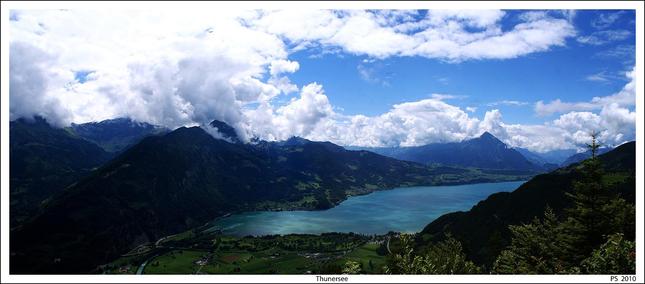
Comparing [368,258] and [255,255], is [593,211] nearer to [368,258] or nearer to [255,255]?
[368,258]

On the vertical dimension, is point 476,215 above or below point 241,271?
above

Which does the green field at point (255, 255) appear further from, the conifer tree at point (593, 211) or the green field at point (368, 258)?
the conifer tree at point (593, 211)

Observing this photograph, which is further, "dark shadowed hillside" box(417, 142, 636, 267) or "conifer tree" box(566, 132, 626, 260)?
"dark shadowed hillside" box(417, 142, 636, 267)

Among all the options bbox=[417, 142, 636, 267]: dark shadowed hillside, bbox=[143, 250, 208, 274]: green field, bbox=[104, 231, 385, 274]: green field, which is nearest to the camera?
bbox=[417, 142, 636, 267]: dark shadowed hillside

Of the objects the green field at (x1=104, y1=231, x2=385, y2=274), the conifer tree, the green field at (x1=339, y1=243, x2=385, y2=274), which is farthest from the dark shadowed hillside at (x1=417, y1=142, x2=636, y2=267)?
the conifer tree

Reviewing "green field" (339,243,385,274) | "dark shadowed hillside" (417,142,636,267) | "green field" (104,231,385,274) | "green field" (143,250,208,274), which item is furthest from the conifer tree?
"green field" (143,250,208,274)

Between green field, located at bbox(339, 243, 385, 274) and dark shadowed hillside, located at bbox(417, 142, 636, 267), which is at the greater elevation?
dark shadowed hillside, located at bbox(417, 142, 636, 267)

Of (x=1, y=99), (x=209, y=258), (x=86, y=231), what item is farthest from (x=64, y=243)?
(x=1, y=99)

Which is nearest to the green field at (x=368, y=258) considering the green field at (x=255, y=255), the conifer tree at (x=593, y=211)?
the green field at (x=255, y=255)

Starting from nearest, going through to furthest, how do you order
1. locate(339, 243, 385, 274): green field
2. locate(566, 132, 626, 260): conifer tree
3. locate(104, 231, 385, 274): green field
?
locate(566, 132, 626, 260): conifer tree
locate(339, 243, 385, 274): green field
locate(104, 231, 385, 274): green field

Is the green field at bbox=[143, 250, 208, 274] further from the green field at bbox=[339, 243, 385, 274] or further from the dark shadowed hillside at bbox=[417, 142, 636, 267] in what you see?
the dark shadowed hillside at bbox=[417, 142, 636, 267]

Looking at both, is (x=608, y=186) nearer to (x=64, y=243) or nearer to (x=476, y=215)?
(x=476, y=215)
